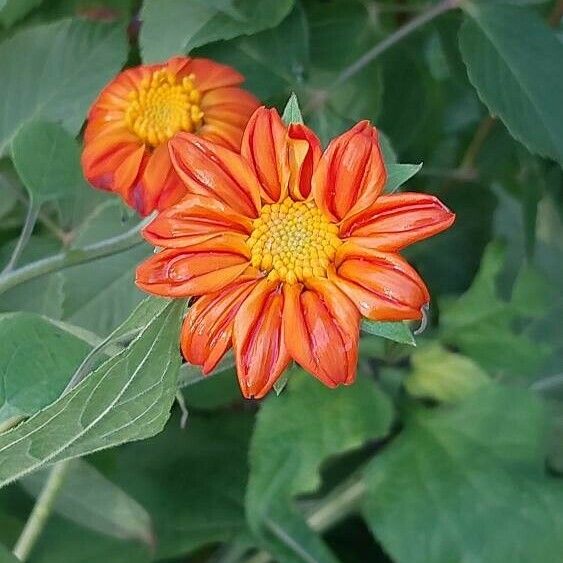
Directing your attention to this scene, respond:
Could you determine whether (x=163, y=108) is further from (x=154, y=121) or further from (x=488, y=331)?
(x=488, y=331)

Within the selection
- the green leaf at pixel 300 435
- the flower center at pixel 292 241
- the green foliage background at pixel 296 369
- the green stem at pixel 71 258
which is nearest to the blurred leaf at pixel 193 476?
the green foliage background at pixel 296 369

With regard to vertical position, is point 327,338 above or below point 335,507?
above

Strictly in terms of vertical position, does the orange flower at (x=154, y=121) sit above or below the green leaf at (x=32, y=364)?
above

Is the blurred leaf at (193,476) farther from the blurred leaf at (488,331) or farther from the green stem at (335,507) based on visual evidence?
the blurred leaf at (488,331)

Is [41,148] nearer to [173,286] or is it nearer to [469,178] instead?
[173,286]

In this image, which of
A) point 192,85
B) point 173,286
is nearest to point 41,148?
point 192,85

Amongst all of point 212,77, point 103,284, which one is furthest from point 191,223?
point 103,284

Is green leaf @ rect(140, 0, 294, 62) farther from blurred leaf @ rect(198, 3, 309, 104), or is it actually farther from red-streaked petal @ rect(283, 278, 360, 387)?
red-streaked petal @ rect(283, 278, 360, 387)
